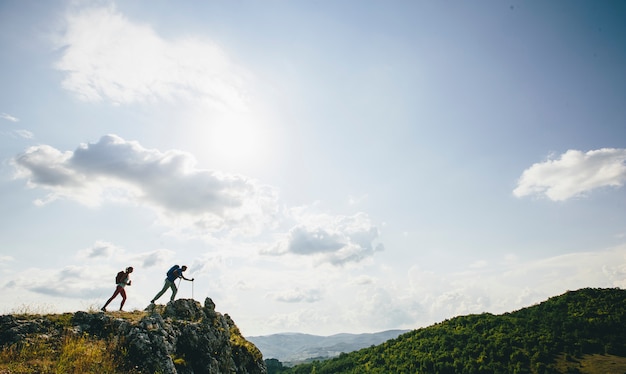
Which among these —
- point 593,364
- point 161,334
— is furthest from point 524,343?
point 161,334

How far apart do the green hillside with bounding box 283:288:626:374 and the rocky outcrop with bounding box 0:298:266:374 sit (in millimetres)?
78110

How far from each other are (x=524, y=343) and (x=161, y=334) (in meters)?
93.6

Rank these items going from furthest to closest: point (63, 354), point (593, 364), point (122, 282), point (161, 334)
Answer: point (593, 364) → point (122, 282) → point (161, 334) → point (63, 354)

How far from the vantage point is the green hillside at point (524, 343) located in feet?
244

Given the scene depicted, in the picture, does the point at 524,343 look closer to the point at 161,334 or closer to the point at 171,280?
the point at 171,280

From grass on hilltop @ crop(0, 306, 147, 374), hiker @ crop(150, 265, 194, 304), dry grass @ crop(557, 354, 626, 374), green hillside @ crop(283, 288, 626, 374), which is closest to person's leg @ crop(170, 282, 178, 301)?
hiker @ crop(150, 265, 194, 304)

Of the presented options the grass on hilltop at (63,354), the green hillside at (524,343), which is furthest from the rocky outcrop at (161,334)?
the green hillside at (524,343)

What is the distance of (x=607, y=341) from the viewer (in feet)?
257

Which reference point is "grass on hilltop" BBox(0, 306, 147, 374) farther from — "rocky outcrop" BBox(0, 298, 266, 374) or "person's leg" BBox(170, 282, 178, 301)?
"person's leg" BBox(170, 282, 178, 301)

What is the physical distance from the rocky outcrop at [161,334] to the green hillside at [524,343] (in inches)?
3075

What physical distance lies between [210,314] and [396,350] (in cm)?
9434

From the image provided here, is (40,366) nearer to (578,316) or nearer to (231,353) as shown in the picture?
(231,353)

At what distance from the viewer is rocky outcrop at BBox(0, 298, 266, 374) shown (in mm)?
13891

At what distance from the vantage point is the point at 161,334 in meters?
15.3
